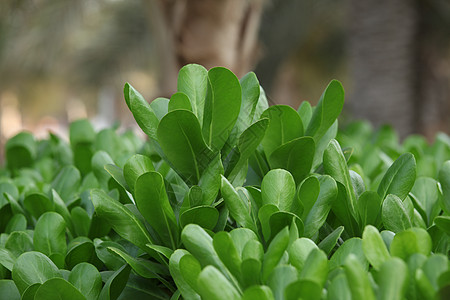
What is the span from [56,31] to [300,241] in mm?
13022

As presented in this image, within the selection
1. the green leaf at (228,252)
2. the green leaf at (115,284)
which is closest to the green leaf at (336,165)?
the green leaf at (228,252)

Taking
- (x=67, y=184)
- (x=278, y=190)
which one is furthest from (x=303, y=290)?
(x=67, y=184)

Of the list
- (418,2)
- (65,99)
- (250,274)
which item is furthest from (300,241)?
(65,99)

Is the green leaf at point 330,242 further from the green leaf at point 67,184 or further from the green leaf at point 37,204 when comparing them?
the green leaf at point 67,184

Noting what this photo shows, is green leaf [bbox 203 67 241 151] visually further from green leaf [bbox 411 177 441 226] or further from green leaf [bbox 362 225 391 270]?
green leaf [bbox 411 177 441 226]

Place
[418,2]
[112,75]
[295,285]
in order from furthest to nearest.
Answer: [112,75] → [418,2] → [295,285]

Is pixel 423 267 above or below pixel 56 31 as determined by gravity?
below

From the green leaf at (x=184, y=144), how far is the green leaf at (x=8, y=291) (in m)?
0.38

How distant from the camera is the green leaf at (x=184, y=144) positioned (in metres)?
0.94

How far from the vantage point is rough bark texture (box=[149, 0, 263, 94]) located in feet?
12.1

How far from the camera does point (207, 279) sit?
2.34ft

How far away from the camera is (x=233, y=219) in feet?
3.47

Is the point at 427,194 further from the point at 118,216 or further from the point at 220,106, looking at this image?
the point at 118,216

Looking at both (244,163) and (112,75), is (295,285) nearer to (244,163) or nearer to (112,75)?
(244,163)
